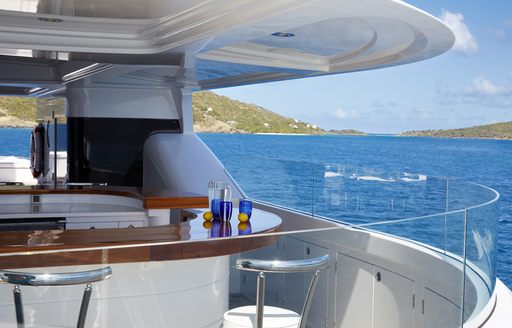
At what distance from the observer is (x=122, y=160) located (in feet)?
28.9

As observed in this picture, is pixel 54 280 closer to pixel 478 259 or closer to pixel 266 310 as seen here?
pixel 266 310

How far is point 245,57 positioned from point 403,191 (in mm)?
1837

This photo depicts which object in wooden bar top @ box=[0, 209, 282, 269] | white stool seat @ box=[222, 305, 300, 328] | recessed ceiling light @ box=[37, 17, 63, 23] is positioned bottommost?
white stool seat @ box=[222, 305, 300, 328]

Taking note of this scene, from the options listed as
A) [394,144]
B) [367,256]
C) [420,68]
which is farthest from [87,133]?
[394,144]

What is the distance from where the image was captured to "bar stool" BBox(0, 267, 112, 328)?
2385mm

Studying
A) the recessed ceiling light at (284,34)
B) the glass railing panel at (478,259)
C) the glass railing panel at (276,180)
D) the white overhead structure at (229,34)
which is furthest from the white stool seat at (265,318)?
the glass railing panel at (276,180)

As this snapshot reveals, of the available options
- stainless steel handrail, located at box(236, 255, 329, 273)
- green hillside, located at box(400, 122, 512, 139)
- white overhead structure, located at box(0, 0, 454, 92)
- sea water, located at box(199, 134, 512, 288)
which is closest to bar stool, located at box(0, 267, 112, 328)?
stainless steel handrail, located at box(236, 255, 329, 273)

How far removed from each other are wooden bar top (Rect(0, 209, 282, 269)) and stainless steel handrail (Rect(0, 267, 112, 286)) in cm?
3

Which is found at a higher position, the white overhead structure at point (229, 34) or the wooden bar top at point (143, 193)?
the white overhead structure at point (229, 34)

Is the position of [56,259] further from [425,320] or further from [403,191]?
[403,191]

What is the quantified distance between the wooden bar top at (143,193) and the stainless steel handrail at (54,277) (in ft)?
10.1

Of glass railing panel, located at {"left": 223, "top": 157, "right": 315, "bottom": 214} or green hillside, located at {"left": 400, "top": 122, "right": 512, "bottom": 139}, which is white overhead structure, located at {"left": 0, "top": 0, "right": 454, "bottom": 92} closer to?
glass railing panel, located at {"left": 223, "top": 157, "right": 315, "bottom": 214}

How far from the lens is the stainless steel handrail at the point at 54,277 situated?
238cm

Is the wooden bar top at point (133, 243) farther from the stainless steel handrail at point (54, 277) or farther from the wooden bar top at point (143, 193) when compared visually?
Answer: the wooden bar top at point (143, 193)
